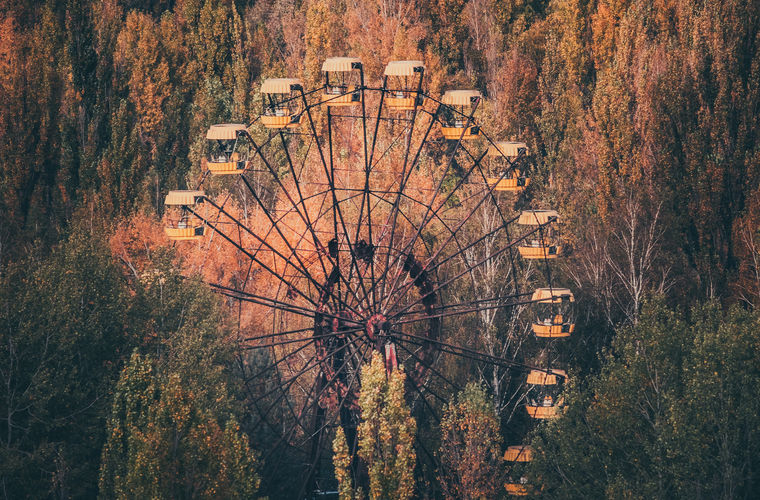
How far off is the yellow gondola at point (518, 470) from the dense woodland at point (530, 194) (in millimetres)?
380

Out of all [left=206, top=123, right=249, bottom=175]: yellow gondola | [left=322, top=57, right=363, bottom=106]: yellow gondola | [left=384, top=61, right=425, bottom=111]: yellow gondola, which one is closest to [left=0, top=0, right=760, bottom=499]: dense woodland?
[left=206, top=123, right=249, bottom=175]: yellow gondola

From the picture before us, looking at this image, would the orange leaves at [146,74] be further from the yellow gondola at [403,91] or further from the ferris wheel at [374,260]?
the yellow gondola at [403,91]

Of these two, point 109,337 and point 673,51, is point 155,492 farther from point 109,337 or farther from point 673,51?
point 673,51

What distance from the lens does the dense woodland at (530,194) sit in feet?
82.1

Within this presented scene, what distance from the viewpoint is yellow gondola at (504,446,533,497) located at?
2845cm

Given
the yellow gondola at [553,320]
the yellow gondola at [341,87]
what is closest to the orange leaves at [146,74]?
the yellow gondola at [341,87]

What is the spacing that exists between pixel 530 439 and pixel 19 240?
16.6 m

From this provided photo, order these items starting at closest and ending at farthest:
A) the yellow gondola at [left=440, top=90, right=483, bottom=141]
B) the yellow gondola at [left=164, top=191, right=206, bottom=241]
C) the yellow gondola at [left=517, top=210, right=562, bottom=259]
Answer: the yellow gondola at [left=164, top=191, right=206, bottom=241]
the yellow gondola at [left=440, top=90, right=483, bottom=141]
the yellow gondola at [left=517, top=210, right=562, bottom=259]

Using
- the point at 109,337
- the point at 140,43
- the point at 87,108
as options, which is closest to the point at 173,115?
the point at 140,43

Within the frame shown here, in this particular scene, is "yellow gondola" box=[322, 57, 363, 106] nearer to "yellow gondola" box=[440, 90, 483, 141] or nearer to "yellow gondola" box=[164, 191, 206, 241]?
"yellow gondola" box=[440, 90, 483, 141]

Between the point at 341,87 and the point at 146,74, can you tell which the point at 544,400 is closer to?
the point at 341,87

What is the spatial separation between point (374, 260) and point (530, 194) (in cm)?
1027

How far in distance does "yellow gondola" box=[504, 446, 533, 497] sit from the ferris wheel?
0.17 meters

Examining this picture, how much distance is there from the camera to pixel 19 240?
37.5 metres
